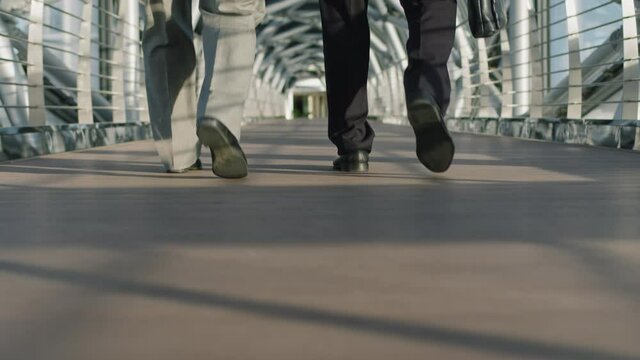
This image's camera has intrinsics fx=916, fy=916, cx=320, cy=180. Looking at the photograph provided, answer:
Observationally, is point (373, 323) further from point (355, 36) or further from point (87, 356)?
point (355, 36)

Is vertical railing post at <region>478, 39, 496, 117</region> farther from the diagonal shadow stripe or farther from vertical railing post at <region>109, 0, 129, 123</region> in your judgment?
the diagonal shadow stripe

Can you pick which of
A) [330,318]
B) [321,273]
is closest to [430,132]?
[321,273]

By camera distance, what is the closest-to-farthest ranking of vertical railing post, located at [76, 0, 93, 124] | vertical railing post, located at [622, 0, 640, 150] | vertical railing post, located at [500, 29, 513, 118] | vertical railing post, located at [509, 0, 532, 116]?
1. vertical railing post, located at [622, 0, 640, 150]
2. vertical railing post, located at [76, 0, 93, 124]
3. vertical railing post, located at [509, 0, 532, 116]
4. vertical railing post, located at [500, 29, 513, 118]

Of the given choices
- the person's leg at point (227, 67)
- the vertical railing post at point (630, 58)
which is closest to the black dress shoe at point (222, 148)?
the person's leg at point (227, 67)

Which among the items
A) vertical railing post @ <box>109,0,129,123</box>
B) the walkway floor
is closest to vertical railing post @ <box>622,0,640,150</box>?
the walkway floor

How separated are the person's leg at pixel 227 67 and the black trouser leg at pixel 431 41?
2.23 feet

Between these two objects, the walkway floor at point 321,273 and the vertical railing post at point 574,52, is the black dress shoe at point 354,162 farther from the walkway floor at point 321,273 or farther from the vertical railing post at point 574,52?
the vertical railing post at point 574,52

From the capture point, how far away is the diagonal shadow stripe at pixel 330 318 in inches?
41.7

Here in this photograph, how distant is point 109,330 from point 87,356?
0.13 m

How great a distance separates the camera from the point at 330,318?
1.24 metres

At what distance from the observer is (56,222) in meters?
2.33

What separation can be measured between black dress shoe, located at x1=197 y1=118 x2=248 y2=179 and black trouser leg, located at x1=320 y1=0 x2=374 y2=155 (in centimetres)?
62

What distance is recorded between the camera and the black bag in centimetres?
369

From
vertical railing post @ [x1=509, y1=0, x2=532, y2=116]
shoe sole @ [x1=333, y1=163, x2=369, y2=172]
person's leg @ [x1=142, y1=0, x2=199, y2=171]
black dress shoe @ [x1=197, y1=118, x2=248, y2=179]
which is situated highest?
vertical railing post @ [x1=509, y1=0, x2=532, y2=116]
